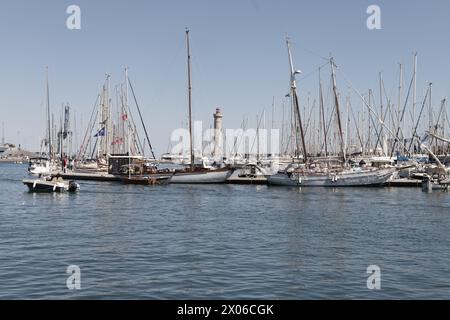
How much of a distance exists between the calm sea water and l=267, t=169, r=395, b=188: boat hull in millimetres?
27535

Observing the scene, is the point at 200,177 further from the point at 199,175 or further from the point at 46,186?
the point at 46,186

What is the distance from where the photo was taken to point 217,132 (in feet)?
602

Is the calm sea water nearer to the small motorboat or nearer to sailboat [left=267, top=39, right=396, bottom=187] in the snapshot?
the small motorboat

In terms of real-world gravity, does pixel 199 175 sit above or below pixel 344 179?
above

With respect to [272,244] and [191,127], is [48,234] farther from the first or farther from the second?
[191,127]

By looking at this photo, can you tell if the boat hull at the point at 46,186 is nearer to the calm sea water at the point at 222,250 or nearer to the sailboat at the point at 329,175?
the calm sea water at the point at 222,250

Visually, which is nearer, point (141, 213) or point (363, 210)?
point (141, 213)

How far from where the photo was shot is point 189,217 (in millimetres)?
39969

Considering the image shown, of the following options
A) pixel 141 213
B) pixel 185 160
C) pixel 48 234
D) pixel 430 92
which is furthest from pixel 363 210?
pixel 185 160

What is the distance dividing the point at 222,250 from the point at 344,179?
175 ft

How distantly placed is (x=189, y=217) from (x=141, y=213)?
466 cm

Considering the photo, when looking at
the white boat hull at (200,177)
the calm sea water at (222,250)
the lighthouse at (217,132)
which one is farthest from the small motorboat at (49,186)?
the lighthouse at (217,132)

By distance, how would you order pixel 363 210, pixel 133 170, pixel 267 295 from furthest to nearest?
pixel 133 170
pixel 363 210
pixel 267 295

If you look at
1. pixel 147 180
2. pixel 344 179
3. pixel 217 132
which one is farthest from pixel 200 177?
pixel 217 132
